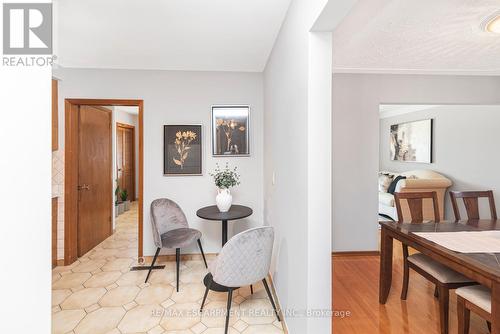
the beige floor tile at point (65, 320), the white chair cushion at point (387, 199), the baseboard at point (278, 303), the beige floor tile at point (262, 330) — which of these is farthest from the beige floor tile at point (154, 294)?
the white chair cushion at point (387, 199)

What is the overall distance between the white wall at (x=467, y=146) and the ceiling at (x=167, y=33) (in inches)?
154

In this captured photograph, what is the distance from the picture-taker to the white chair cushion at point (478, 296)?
153cm

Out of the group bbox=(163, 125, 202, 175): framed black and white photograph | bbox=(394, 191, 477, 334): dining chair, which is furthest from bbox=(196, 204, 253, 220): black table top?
bbox=(394, 191, 477, 334): dining chair

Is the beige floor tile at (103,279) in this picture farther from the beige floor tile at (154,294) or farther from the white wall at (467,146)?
the white wall at (467,146)

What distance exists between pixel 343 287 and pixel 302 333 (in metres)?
1.33

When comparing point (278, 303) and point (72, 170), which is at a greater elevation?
point (72, 170)

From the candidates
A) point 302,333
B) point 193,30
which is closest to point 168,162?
point 193,30

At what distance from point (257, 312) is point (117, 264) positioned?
1.98 metres

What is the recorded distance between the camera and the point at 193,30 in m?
2.31

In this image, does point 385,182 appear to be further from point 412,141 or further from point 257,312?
point 257,312

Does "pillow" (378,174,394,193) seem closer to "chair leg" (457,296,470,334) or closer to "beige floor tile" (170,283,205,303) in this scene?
"chair leg" (457,296,470,334)

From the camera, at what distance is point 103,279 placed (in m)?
2.83

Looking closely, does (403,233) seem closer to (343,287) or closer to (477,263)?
(477,263)

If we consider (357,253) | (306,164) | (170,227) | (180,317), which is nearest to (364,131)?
(357,253)
